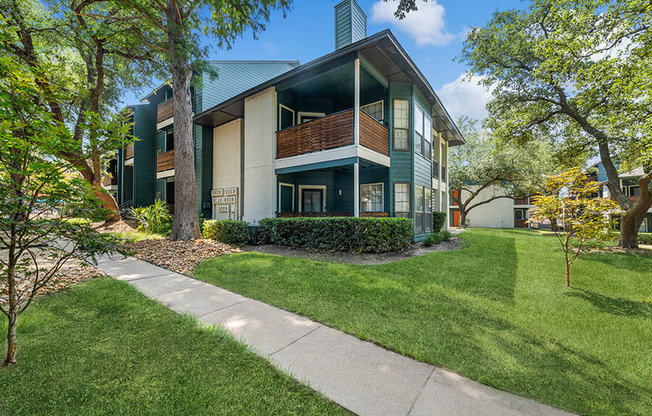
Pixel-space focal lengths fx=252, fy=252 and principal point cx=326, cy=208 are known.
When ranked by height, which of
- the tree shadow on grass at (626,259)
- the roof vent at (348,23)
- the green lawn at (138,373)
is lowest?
the tree shadow on grass at (626,259)

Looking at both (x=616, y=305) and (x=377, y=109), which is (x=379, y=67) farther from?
(x=616, y=305)

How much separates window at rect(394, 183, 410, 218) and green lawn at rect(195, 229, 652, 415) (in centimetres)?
321

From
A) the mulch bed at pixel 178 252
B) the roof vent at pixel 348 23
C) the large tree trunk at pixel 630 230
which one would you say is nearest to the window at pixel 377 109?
the roof vent at pixel 348 23

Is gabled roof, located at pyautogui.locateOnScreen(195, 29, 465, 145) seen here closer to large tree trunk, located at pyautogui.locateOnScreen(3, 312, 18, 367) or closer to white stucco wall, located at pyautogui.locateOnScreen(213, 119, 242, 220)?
white stucco wall, located at pyautogui.locateOnScreen(213, 119, 242, 220)

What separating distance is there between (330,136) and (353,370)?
7.41 meters

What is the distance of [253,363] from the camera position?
235 cm

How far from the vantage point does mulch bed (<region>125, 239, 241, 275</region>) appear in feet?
20.1

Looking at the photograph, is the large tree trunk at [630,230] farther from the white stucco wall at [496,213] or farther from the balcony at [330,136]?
the white stucco wall at [496,213]

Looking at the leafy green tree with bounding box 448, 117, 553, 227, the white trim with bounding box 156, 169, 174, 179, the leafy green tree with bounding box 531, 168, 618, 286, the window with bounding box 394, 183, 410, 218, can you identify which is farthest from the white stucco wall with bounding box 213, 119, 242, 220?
the leafy green tree with bounding box 448, 117, 553, 227

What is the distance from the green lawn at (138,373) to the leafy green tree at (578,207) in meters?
5.75

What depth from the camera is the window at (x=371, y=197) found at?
34.1 feet

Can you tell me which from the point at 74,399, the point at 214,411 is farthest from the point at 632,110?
the point at 74,399

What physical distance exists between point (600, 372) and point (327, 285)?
11.3 feet

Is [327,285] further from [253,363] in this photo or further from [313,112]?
[313,112]
